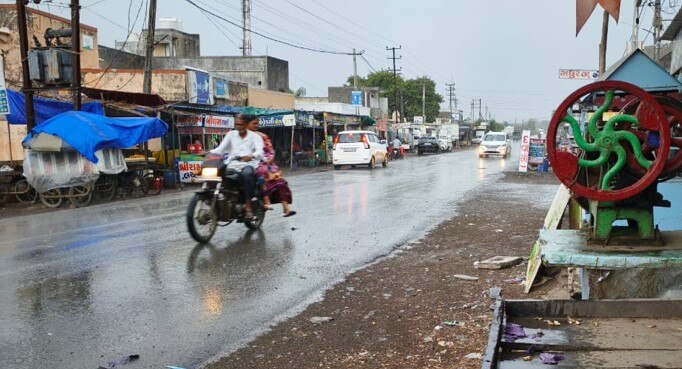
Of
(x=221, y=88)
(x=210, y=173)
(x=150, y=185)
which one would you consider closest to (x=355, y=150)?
(x=221, y=88)

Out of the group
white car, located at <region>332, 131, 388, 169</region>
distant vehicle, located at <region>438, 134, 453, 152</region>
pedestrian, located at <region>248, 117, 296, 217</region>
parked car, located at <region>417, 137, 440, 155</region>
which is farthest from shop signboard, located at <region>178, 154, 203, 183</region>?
distant vehicle, located at <region>438, 134, 453, 152</region>

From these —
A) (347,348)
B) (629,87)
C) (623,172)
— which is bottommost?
(347,348)

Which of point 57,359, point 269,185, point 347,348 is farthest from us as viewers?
point 269,185

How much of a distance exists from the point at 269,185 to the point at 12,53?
17.4 metres

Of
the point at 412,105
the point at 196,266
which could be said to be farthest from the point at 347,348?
the point at 412,105

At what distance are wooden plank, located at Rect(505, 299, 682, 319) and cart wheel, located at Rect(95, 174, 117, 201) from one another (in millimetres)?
14975

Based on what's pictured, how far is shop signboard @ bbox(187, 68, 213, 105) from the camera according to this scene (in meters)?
26.8

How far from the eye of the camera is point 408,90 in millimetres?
91188

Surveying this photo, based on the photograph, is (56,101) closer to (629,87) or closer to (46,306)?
(46,306)

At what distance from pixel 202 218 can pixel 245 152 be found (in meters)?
1.34

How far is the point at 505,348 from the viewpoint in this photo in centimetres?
288

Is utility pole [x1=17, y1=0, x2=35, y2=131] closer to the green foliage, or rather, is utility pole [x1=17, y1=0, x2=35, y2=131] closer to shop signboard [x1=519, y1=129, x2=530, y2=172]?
shop signboard [x1=519, y1=129, x2=530, y2=172]

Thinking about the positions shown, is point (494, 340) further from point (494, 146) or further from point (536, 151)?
point (494, 146)

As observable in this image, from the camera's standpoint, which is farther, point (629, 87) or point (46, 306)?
point (46, 306)
